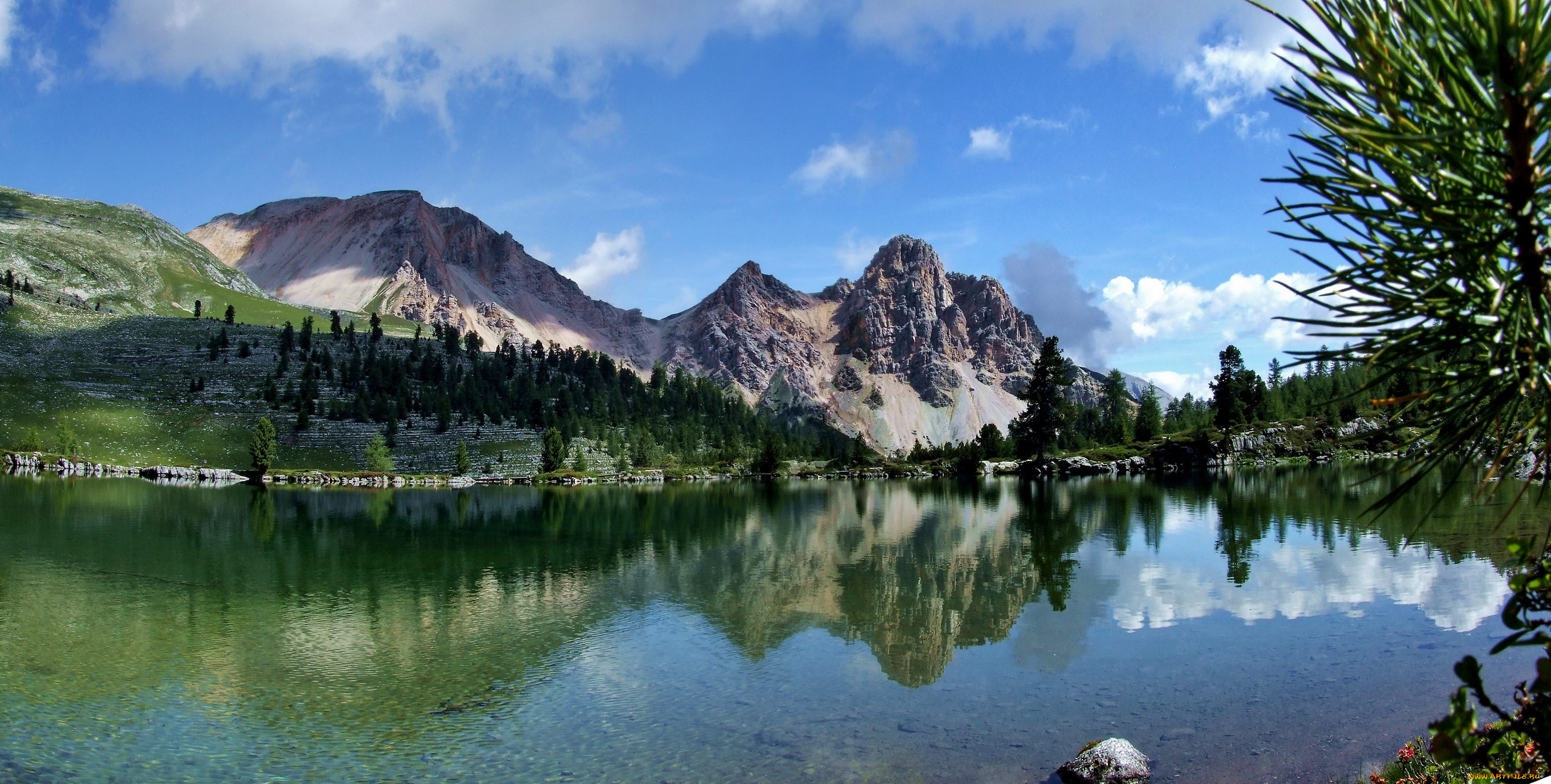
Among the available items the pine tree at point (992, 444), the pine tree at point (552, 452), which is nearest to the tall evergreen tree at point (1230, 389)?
the pine tree at point (992, 444)

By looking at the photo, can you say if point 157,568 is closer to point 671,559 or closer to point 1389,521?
point 671,559

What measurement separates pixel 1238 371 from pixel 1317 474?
45780mm

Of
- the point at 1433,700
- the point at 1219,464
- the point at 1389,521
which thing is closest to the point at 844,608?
the point at 1433,700

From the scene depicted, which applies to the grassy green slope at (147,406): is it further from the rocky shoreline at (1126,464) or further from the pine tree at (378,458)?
the rocky shoreline at (1126,464)

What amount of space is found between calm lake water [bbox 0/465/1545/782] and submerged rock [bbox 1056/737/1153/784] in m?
0.50

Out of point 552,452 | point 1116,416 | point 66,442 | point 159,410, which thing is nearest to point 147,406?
point 159,410

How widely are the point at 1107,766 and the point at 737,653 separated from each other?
1301 cm

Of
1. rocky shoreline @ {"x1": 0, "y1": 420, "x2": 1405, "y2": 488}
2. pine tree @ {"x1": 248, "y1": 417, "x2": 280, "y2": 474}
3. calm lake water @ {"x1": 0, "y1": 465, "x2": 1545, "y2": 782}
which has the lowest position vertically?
calm lake water @ {"x1": 0, "y1": 465, "x2": 1545, "y2": 782}

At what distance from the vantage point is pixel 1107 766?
14.9 meters

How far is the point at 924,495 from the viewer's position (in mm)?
100875

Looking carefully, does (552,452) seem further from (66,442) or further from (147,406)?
(147,406)

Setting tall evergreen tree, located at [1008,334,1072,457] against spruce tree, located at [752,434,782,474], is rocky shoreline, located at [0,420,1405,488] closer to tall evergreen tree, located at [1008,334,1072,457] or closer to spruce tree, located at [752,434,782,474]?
tall evergreen tree, located at [1008,334,1072,457]

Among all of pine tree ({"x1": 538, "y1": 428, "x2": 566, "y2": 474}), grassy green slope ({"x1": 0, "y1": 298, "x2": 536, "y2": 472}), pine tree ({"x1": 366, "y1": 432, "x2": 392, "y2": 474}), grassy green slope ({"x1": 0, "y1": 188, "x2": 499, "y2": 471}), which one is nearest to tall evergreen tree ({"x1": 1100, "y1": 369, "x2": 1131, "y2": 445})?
pine tree ({"x1": 538, "y1": 428, "x2": 566, "y2": 474})

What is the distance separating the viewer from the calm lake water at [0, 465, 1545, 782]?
1697 centimetres
